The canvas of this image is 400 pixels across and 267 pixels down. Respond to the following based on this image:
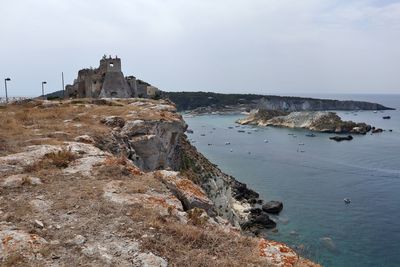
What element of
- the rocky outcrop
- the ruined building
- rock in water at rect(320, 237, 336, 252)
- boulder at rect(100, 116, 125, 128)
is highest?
the ruined building

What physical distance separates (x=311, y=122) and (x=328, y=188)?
9852 centimetres

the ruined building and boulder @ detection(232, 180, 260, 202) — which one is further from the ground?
the ruined building

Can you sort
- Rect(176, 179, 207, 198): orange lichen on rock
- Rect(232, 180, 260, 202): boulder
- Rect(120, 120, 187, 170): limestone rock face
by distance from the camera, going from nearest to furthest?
1. Rect(176, 179, 207, 198): orange lichen on rock
2. Rect(120, 120, 187, 170): limestone rock face
3. Rect(232, 180, 260, 202): boulder

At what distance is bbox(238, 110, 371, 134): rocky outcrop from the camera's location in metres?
143

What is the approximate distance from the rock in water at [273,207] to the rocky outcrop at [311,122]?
320ft

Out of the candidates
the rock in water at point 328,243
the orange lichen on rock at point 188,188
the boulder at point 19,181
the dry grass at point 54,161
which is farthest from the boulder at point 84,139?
the rock in water at point 328,243

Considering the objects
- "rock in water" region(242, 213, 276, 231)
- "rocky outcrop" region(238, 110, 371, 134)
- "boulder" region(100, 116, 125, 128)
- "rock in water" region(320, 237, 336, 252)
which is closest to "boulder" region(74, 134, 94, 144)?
"boulder" region(100, 116, 125, 128)

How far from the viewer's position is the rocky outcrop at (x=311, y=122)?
143 metres

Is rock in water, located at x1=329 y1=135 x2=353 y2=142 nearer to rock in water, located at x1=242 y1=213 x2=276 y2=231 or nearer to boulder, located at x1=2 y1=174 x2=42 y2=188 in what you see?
rock in water, located at x1=242 y1=213 x2=276 y2=231

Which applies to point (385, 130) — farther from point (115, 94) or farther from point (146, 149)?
point (146, 149)

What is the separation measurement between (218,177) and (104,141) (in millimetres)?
27375

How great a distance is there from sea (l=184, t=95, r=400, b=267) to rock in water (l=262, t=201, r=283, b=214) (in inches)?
30.0

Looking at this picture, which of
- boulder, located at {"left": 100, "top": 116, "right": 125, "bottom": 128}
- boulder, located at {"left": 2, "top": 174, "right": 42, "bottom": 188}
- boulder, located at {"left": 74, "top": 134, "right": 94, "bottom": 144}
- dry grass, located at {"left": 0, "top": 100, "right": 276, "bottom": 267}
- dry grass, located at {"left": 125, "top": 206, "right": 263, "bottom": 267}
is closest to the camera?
dry grass, located at {"left": 125, "top": 206, "right": 263, "bottom": 267}

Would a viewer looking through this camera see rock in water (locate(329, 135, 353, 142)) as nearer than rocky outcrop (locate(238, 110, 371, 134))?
Yes
